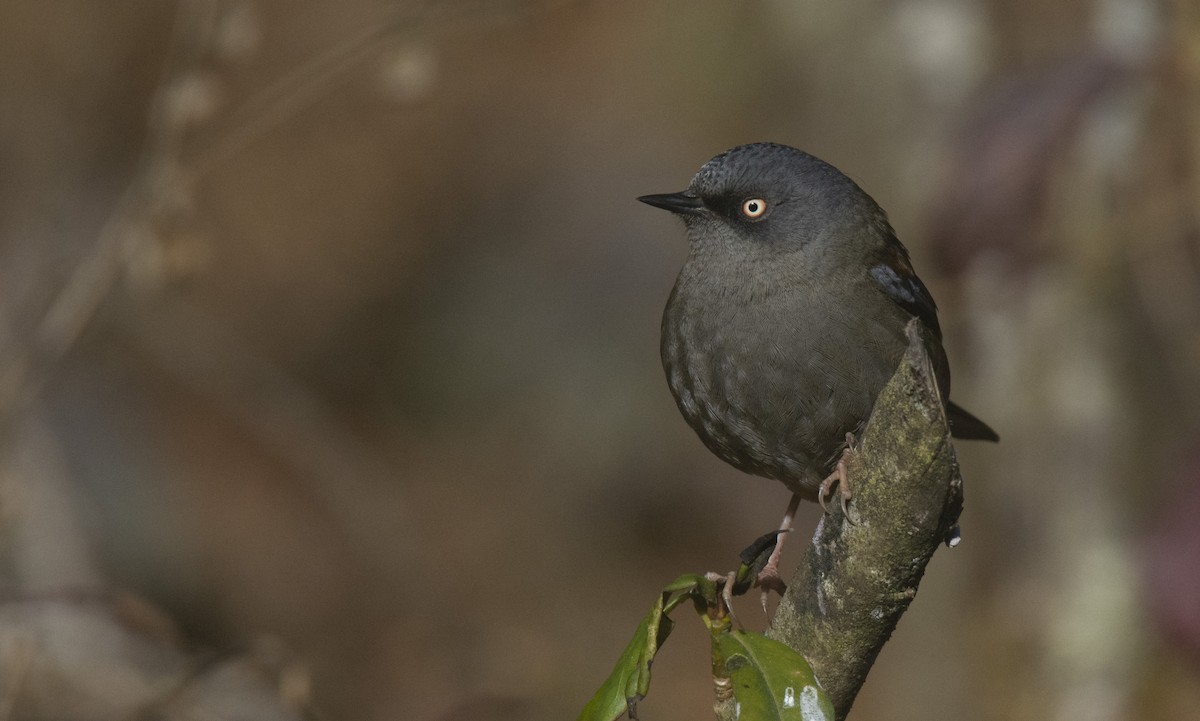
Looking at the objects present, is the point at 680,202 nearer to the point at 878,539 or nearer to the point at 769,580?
the point at 769,580

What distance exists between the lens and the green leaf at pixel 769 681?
259 centimetres

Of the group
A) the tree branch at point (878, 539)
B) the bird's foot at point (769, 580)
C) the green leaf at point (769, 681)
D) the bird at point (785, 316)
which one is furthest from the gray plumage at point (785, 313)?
the green leaf at point (769, 681)

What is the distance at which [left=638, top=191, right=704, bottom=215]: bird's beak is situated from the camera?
473 cm

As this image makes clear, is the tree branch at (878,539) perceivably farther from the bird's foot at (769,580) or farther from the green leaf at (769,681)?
the bird's foot at (769,580)

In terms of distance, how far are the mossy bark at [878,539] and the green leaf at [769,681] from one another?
23cm

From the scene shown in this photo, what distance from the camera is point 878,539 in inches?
107

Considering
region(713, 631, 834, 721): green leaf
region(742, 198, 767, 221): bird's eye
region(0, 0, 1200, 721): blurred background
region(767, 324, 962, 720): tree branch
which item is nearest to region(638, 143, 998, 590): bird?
region(742, 198, 767, 221): bird's eye

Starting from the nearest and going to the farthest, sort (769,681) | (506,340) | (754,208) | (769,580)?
(769,681) → (769,580) → (754,208) → (506,340)

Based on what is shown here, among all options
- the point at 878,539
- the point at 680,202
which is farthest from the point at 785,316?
the point at 878,539

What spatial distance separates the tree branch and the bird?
86cm

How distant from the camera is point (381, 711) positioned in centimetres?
951

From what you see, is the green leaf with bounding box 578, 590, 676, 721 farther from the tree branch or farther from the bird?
the bird

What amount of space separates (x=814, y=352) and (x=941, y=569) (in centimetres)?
409

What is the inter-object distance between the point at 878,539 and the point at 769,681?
1.23 feet
